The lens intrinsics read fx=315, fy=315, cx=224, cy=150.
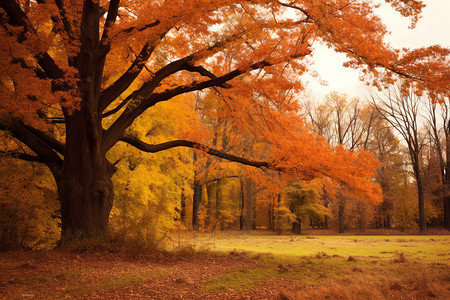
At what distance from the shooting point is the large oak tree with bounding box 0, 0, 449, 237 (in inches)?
266

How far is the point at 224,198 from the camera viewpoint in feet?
130

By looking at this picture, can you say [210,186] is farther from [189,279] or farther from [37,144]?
[189,279]

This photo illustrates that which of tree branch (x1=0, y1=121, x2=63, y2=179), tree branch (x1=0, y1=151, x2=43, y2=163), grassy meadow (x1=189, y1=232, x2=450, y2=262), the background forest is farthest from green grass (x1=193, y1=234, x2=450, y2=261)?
tree branch (x1=0, y1=151, x2=43, y2=163)

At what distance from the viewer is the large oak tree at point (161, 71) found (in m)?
6.76

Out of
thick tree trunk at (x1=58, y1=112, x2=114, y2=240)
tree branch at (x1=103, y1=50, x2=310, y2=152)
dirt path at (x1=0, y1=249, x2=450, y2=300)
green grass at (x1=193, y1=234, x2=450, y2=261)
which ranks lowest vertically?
green grass at (x1=193, y1=234, x2=450, y2=261)

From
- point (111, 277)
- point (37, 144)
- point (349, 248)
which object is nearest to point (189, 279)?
point (111, 277)

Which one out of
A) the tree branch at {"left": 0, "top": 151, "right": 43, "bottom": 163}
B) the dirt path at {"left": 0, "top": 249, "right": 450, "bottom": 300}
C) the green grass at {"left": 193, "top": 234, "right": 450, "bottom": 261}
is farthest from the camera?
the green grass at {"left": 193, "top": 234, "right": 450, "bottom": 261}

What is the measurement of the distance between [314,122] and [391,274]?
27244 mm

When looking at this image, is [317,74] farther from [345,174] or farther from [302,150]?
[345,174]

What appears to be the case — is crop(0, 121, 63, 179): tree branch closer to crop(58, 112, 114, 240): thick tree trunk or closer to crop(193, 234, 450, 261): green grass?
crop(58, 112, 114, 240): thick tree trunk

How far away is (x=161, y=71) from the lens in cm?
927

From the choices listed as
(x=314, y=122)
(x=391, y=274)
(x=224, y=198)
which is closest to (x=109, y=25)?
(x=391, y=274)

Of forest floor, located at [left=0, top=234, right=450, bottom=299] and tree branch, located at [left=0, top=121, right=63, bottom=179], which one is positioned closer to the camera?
forest floor, located at [left=0, top=234, right=450, bottom=299]

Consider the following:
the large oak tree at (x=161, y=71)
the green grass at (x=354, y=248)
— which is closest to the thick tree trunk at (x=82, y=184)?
the large oak tree at (x=161, y=71)
